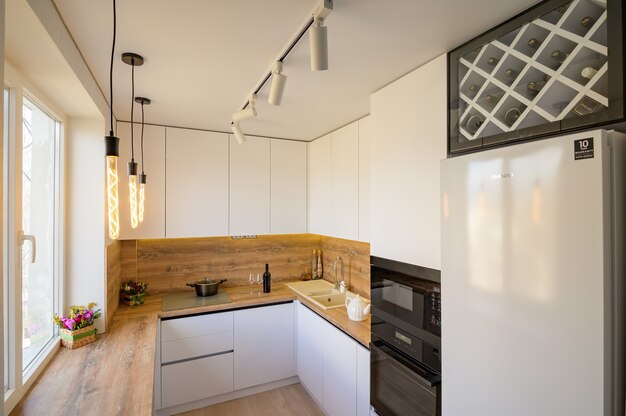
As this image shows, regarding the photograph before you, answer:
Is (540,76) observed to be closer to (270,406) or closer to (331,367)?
(331,367)

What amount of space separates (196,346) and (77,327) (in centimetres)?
88

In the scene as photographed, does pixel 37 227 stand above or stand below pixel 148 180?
below

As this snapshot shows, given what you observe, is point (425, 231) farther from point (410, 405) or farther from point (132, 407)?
point (132, 407)

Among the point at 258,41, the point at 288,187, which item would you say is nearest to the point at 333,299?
the point at 288,187

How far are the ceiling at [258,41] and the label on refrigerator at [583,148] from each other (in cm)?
58

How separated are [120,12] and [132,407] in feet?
5.06

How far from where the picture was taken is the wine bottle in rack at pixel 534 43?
1.10 metres

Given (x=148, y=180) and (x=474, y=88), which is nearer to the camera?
(x=474, y=88)

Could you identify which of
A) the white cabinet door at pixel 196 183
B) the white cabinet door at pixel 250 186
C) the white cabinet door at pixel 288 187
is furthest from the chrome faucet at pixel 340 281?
the white cabinet door at pixel 196 183

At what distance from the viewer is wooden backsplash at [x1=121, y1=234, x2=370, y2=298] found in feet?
9.32

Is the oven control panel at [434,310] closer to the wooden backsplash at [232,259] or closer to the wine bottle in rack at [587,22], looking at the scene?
the wine bottle in rack at [587,22]

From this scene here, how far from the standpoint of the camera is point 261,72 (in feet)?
5.34

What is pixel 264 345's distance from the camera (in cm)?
275

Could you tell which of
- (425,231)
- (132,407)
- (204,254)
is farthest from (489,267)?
(204,254)
